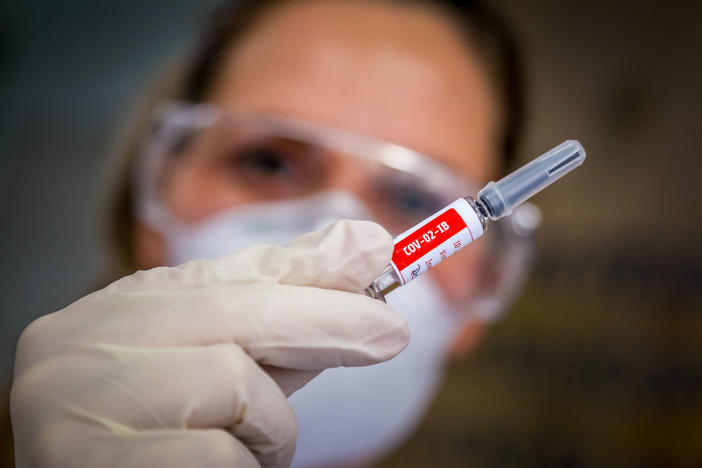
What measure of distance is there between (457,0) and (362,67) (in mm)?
406

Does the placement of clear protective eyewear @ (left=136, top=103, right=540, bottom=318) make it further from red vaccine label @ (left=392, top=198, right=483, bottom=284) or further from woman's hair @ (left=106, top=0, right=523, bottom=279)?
red vaccine label @ (left=392, top=198, right=483, bottom=284)

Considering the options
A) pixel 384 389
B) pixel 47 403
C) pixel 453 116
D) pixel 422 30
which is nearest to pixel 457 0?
pixel 422 30

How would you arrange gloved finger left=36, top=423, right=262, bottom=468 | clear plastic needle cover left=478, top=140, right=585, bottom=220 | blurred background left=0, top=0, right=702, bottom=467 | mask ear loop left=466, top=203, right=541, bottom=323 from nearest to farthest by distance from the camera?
gloved finger left=36, top=423, right=262, bottom=468 < clear plastic needle cover left=478, top=140, right=585, bottom=220 < mask ear loop left=466, top=203, right=541, bottom=323 < blurred background left=0, top=0, right=702, bottom=467

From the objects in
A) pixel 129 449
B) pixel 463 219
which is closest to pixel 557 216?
pixel 463 219

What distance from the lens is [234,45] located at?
1.13m

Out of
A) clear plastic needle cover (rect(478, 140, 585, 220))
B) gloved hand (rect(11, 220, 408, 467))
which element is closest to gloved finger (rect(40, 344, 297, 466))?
gloved hand (rect(11, 220, 408, 467))

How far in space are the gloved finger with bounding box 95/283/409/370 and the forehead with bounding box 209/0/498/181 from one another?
525 mm

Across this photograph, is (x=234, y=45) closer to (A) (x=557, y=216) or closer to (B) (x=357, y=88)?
(B) (x=357, y=88)

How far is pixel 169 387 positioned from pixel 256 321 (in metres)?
0.10

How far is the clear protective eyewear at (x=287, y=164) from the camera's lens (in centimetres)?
94

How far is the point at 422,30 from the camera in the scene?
1.10 meters

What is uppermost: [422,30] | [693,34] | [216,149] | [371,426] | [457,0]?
[693,34]

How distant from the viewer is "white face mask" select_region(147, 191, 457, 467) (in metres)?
0.77

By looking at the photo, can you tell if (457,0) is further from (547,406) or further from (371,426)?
(547,406)
